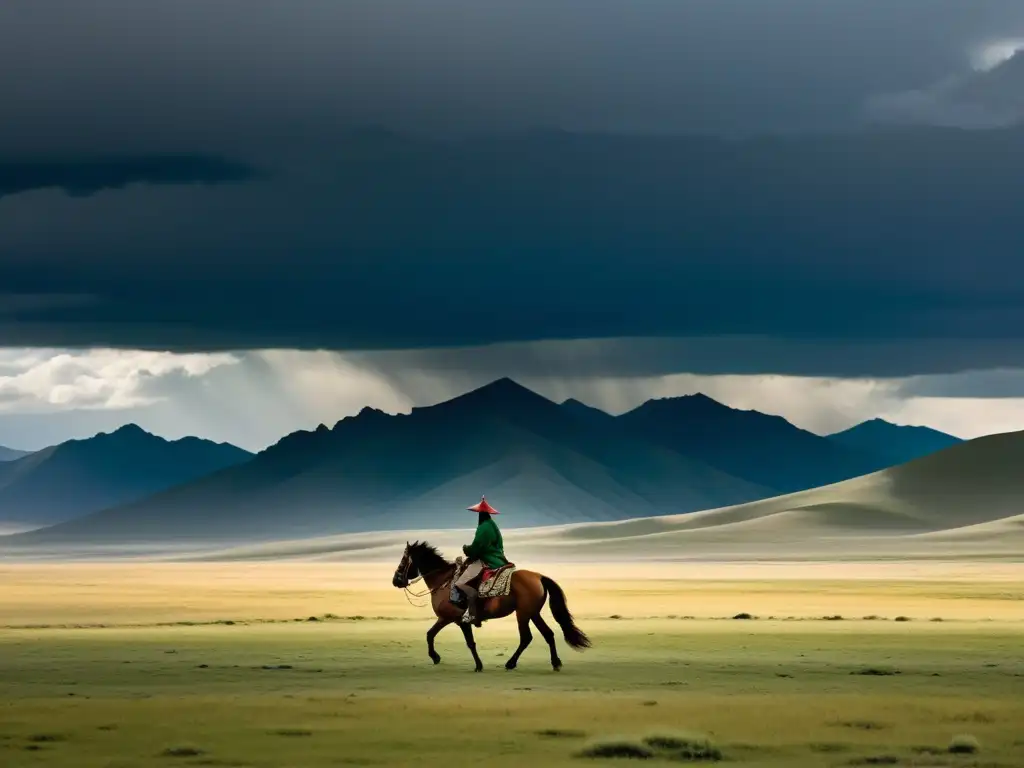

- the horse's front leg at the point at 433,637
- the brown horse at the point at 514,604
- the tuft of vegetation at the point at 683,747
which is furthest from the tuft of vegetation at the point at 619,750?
the horse's front leg at the point at 433,637

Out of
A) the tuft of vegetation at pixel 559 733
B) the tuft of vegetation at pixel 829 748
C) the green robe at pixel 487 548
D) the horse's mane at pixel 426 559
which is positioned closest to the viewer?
the tuft of vegetation at pixel 829 748

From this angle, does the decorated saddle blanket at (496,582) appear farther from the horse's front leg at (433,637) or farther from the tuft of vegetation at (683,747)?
the tuft of vegetation at (683,747)

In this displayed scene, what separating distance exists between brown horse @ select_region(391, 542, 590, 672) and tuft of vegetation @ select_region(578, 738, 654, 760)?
11.3 m

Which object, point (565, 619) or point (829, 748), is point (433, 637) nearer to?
point (565, 619)

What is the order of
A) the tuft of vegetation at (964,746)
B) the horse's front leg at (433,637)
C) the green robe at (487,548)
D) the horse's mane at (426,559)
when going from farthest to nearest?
the horse's mane at (426,559) → the horse's front leg at (433,637) → the green robe at (487,548) → the tuft of vegetation at (964,746)

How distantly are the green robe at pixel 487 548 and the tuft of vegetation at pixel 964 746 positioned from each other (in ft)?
41.7

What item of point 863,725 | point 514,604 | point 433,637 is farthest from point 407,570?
point 863,725

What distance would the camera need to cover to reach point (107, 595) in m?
89.9

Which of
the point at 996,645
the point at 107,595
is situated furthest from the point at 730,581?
the point at 996,645

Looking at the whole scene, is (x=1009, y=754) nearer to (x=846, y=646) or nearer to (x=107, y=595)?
(x=846, y=646)

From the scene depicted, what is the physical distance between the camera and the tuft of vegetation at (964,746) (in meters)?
21.2

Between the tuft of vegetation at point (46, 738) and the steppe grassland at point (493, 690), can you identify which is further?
the tuft of vegetation at point (46, 738)

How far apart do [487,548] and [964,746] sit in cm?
1313

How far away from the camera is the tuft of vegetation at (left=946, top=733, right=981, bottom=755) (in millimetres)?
21219
